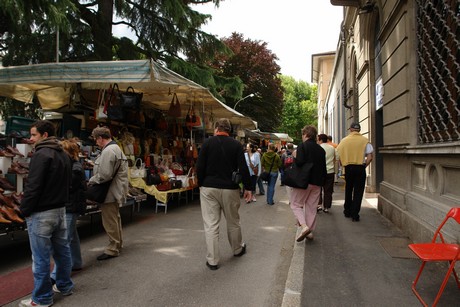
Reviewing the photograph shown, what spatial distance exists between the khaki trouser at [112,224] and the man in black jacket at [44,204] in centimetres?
136

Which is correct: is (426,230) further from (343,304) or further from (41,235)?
(41,235)

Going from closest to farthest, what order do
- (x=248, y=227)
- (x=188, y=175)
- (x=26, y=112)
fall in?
1. (x=248, y=227)
2. (x=188, y=175)
3. (x=26, y=112)

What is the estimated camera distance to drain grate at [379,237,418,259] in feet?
16.6

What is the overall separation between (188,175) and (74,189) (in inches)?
239

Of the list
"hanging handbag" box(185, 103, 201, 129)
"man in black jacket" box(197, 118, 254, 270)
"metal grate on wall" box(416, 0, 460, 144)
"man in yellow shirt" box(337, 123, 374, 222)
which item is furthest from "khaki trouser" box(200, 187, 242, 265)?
"hanging handbag" box(185, 103, 201, 129)

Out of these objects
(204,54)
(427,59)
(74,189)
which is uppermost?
(204,54)

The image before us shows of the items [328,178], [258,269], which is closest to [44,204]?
[258,269]

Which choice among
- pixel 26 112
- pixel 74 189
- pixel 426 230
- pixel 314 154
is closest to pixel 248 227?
pixel 314 154

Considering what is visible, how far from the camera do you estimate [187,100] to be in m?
10.6

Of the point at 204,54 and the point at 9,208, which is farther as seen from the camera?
the point at 204,54

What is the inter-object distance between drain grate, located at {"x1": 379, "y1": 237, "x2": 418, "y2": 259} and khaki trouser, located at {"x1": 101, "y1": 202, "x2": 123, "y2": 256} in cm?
384

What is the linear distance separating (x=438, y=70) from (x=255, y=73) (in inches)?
1237

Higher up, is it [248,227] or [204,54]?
[204,54]

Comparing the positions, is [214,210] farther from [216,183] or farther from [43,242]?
[43,242]
